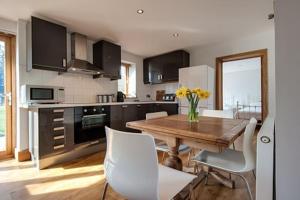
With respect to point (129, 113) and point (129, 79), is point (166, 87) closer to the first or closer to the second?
point (129, 79)

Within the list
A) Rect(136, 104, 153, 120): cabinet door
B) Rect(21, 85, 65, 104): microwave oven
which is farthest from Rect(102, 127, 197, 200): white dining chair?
Rect(136, 104, 153, 120): cabinet door

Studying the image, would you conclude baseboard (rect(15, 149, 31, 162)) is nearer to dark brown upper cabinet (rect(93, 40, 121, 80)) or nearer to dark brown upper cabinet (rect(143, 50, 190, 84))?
dark brown upper cabinet (rect(93, 40, 121, 80))

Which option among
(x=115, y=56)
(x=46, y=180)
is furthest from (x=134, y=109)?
(x=46, y=180)

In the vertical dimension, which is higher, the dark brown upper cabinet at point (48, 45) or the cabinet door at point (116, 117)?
the dark brown upper cabinet at point (48, 45)

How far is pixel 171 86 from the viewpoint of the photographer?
471 cm

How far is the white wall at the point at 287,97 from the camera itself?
Result: 2.67 ft

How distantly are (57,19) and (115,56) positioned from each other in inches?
52.0

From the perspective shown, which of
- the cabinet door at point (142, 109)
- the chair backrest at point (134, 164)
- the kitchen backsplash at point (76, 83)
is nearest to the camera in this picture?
the chair backrest at point (134, 164)

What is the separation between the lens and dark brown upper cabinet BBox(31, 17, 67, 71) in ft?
8.09

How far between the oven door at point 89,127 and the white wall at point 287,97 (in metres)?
2.54

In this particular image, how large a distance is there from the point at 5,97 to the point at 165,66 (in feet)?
11.2

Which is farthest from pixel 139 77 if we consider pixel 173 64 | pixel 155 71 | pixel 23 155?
pixel 23 155

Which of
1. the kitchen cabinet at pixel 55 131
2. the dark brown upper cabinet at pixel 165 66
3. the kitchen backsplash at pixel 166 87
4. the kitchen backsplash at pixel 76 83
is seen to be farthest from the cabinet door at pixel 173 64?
the kitchen cabinet at pixel 55 131

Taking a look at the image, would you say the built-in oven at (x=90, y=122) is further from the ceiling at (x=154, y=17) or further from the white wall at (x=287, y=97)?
the white wall at (x=287, y=97)
